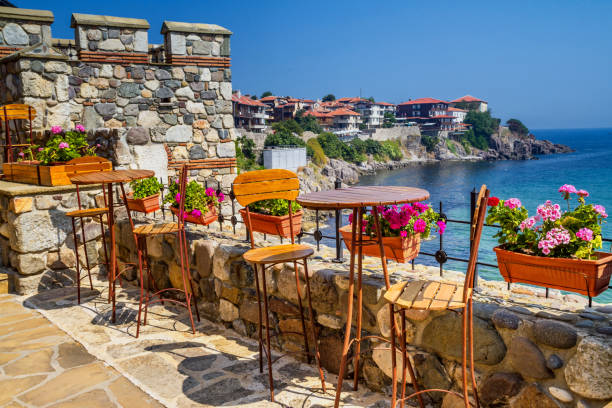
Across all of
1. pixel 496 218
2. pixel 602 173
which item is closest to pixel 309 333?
→ pixel 496 218

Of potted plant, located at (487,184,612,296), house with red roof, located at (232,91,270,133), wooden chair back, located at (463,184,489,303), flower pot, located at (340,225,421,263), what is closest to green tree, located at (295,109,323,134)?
house with red roof, located at (232,91,270,133)

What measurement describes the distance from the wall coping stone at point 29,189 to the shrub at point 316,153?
5389 centimetres

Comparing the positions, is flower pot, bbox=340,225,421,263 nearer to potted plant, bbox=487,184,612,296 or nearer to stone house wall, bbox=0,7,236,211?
potted plant, bbox=487,184,612,296

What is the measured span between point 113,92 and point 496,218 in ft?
21.7

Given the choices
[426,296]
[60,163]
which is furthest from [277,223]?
[60,163]

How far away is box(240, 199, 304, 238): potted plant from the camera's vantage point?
3.79 meters

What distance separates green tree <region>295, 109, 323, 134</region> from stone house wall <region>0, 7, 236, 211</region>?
2595 inches

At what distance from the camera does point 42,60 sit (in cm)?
677

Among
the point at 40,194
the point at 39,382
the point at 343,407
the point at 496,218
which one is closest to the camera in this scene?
the point at 496,218

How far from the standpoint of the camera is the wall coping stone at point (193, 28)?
7.82 meters

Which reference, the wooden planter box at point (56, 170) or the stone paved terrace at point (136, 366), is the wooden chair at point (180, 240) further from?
the wooden planter box at point (56, 170)

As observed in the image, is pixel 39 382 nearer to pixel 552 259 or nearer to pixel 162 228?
pixel 162 228

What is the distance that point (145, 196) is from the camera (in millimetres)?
5156

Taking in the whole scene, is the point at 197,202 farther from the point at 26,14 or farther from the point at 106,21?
the point at 26,14
